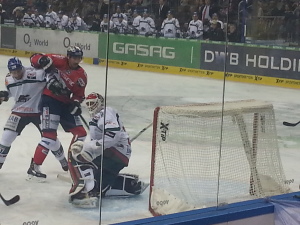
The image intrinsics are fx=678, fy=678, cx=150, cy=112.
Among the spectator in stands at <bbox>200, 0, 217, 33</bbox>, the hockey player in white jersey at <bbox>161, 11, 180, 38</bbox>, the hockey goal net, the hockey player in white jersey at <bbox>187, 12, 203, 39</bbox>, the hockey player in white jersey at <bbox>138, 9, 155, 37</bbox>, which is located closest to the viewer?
the hockey player in white jersey at <bbox>138, 9, 155, 37</bbox>

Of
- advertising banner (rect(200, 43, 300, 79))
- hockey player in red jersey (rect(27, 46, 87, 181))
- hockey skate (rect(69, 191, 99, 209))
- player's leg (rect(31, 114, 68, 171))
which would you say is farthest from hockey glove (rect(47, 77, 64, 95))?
advertising banner (rect(200, 43, 300, 79))

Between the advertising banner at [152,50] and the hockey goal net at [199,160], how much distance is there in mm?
198

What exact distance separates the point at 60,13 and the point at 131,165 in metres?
0.65

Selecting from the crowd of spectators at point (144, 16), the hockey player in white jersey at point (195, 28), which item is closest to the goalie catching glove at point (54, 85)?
the crowd of spectators at point (144, 16)

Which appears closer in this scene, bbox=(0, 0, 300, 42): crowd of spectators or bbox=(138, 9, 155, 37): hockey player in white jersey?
bbox=(0, 0, 300, 42): crowd of spectators

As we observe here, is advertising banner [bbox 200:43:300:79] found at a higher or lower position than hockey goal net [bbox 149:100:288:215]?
higher

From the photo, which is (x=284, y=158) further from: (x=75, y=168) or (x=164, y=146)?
(x=75, y=168)

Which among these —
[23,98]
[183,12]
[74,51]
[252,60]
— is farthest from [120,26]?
[252,60]

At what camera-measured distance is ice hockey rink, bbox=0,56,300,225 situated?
2.03 meters

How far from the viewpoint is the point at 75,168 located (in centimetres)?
221

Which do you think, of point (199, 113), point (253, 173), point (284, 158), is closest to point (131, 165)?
point (199, 113)

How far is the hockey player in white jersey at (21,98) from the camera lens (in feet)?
6.93

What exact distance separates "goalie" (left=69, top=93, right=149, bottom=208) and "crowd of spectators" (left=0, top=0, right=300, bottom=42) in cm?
25

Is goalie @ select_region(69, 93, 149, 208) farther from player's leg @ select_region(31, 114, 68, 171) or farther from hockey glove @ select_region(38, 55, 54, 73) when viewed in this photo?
hockey glove @ select_region(38, 55, 54, 73)
